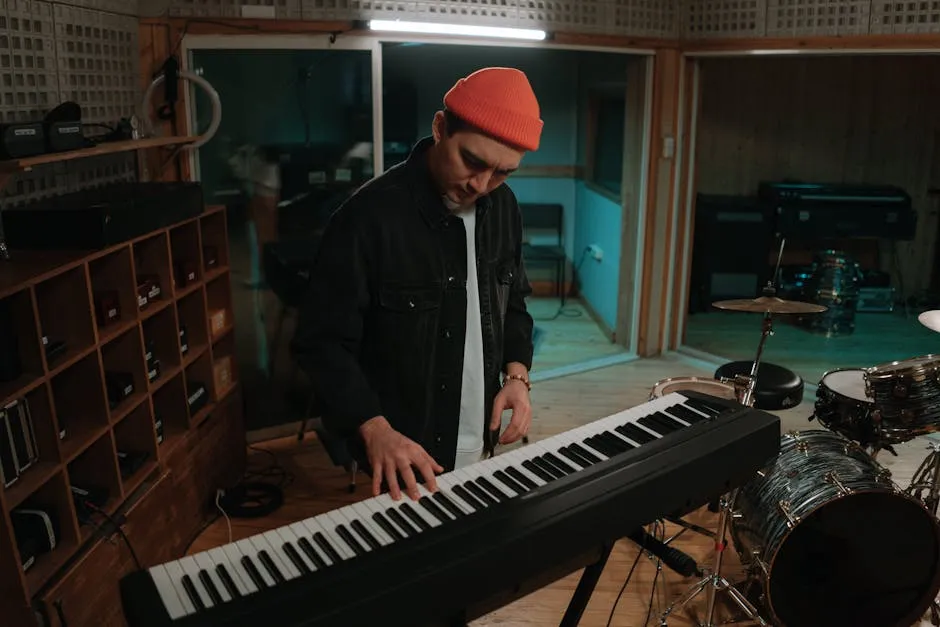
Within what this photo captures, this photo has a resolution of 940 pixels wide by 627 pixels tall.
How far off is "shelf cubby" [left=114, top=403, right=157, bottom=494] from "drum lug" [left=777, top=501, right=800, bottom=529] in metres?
2.01

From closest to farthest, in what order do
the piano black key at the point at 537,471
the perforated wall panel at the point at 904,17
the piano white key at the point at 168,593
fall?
the piano white key at the point at 168,593 < the piano black key at the point at 537,471 < the perforated wall panel at the point at 904,17

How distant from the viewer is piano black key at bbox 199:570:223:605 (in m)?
0.98

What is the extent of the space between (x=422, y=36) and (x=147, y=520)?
2461 millimetres

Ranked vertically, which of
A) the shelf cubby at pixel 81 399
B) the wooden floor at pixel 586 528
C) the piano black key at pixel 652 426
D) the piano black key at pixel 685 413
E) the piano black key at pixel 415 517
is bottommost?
the wooden floor at pixel 586 528

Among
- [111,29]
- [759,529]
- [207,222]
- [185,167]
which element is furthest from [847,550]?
[111,29]

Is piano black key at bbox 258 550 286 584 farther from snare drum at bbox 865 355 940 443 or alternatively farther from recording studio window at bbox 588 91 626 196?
recording studio window at bbox 588 91 626 196

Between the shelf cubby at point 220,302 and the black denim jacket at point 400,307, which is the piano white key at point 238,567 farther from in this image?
the shelf cubby at point 220,302

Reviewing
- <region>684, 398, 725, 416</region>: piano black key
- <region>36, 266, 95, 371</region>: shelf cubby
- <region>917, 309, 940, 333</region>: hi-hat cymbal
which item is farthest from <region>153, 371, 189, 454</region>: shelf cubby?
<region>917, 309, 940, 333</region>: hi-hat cymbal

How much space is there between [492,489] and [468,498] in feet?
0.16

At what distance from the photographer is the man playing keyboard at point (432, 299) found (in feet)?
4.43

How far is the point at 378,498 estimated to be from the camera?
4.00 ft

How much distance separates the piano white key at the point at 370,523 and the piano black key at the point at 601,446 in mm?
430

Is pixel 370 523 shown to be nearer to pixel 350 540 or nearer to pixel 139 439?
pixel 350 540

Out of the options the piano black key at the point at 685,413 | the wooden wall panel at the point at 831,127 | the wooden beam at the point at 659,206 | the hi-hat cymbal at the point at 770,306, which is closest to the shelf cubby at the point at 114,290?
the piano black key at the point at 685,413
